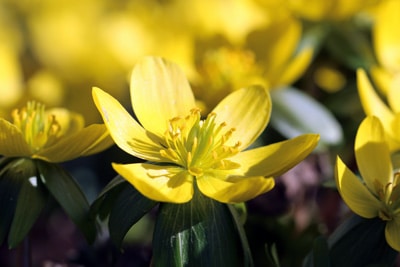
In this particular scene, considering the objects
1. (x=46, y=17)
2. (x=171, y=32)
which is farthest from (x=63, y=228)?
(x=46, y=17)

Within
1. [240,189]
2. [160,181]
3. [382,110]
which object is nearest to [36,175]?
[160,181]

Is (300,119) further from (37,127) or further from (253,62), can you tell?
(37,127)

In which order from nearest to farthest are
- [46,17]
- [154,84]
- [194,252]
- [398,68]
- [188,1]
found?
[194,252] → [154,84] → [398,68] → [188,1] → [46,17]

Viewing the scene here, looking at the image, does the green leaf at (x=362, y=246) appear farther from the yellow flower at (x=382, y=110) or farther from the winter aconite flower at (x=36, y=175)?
the winter aconite flower at (x=36, y=175)

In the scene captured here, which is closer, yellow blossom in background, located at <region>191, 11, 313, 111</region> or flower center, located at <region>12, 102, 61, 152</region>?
flower center, located at <region>12, 102, 61, 152</region>

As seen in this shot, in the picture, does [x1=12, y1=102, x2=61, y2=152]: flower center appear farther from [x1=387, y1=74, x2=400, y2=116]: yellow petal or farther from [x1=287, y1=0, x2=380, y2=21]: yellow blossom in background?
[x1=287, y1=0, x2=380, y2=21]: yellow blossom in background

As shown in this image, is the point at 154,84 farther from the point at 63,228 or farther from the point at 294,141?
the point at 63,228

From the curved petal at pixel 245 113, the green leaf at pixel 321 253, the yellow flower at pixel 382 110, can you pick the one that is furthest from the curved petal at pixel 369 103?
the green leaf at pixel 321 253

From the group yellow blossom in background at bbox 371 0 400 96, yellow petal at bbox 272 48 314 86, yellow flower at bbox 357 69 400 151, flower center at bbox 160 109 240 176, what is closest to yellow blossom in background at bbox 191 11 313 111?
yellow petal at bbox 272 48 314 86
